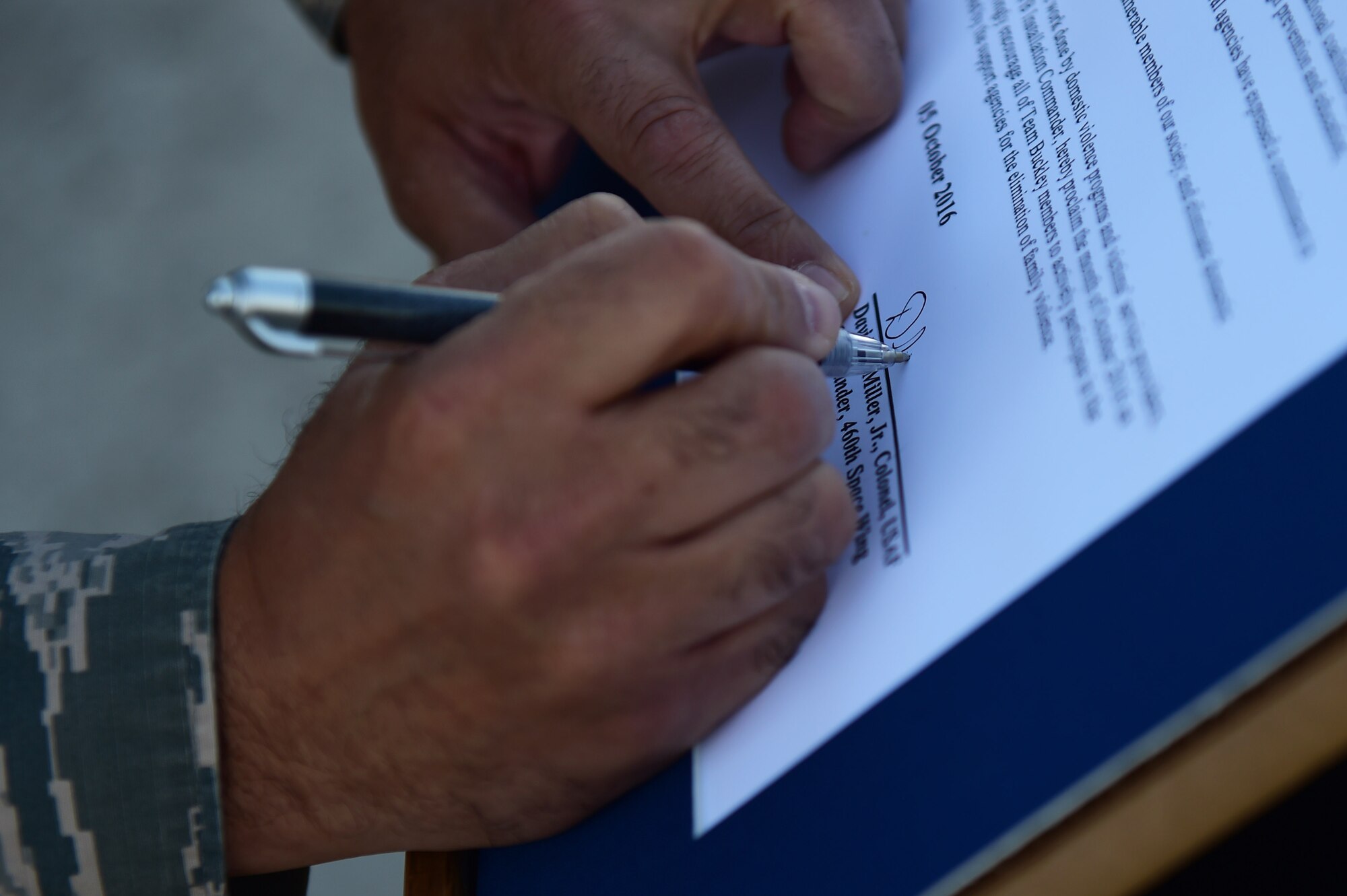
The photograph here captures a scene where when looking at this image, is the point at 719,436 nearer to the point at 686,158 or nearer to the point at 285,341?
the point at 285,341

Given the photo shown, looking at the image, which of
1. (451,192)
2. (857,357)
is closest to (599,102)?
(451,192)

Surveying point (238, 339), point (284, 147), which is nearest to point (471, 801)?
point (238, 339)

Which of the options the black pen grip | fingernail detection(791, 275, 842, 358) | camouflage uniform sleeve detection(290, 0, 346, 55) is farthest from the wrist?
camouflage uniform sleeve detection(290, 0, 346, 55)

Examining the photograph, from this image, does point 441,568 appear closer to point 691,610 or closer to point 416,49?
point 691,610

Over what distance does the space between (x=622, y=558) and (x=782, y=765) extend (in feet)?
0.37

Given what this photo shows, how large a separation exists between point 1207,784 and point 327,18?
90 cm

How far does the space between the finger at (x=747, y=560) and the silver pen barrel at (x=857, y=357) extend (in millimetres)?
65

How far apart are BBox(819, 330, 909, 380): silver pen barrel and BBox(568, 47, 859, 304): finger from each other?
0.05 meters

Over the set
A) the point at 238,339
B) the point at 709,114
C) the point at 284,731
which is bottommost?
the point at 238,339

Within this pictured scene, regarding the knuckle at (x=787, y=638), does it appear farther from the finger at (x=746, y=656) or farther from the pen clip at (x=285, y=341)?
the pen clip at (x=285, y=341)

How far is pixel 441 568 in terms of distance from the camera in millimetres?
417

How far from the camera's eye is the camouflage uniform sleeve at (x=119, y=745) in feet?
1.61

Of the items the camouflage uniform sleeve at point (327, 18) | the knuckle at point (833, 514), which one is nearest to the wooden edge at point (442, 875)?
the knuckle at point (833, 514)

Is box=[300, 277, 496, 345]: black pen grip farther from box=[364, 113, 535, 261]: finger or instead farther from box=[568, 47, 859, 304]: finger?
box=[364, 113, 535, 261]: finger
